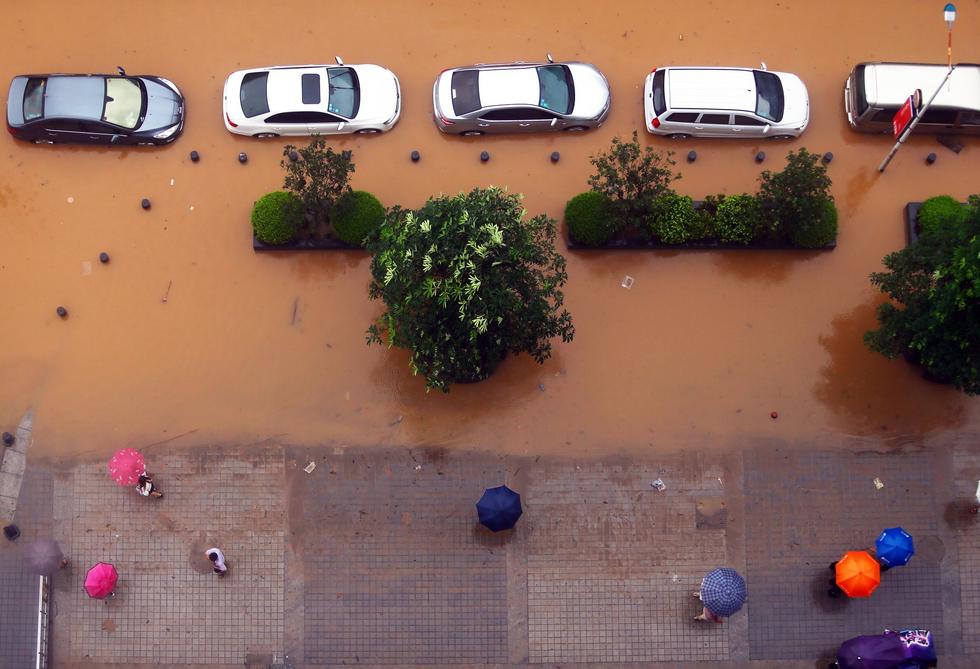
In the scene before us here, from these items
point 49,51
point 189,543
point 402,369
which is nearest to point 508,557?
point 402,369

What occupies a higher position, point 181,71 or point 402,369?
point 181,71

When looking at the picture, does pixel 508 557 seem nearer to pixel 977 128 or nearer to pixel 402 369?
pixel 402 369

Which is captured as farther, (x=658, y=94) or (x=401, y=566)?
(x=658, y=94)

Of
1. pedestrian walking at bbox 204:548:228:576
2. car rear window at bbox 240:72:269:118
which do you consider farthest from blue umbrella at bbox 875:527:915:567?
car rear window at bbox 240:72:269:118

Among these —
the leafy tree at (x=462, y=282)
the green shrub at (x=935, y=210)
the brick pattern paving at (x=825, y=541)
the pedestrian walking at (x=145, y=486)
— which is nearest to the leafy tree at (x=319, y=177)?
the leafy tree at (x=462, y=282)

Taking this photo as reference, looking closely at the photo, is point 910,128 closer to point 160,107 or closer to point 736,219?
point 736,219

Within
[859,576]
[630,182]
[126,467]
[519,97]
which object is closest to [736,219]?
[630,182]

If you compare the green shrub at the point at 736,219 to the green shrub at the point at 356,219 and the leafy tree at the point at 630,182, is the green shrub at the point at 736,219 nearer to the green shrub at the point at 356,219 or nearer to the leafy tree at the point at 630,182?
the leafy tree at the point at 630,182
